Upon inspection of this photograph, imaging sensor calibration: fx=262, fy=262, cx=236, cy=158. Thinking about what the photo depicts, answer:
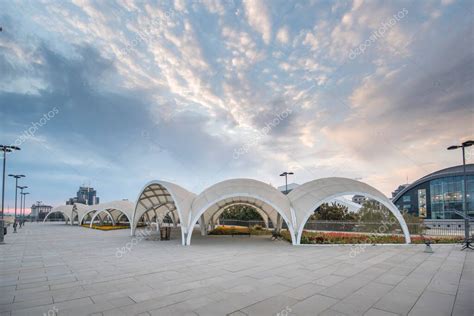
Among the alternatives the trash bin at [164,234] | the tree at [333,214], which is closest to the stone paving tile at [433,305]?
the trash bin at [164,234]

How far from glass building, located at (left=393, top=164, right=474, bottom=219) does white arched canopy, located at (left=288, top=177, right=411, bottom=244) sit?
31223 mm

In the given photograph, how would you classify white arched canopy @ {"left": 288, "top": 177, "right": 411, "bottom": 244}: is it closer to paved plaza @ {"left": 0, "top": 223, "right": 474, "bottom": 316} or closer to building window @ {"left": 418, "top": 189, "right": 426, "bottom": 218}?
paved plaza @ {"left": 0, "top": 223, "right": 474, "bottom": 316}

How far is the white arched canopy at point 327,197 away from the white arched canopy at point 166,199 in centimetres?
778

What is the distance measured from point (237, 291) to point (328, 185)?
13.4 meters

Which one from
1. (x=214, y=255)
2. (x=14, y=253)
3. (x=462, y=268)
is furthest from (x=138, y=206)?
(x=462, y=268)

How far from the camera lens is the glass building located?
4722 cm

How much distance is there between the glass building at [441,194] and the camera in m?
47.2

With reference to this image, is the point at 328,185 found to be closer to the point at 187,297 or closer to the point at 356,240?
the point at 356,240

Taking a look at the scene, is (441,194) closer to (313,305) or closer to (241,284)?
(241,284)

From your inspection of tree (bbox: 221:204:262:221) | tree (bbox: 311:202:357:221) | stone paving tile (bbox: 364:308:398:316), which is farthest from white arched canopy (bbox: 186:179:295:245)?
tree (bbox: 221:204:262:221)

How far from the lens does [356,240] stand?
1722 centimetres

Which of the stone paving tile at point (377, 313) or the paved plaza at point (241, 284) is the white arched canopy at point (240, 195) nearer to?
the paved plaza at point (241, 284)

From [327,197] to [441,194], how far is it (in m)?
47.2

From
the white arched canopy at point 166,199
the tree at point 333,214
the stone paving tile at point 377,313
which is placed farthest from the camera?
the tree at point 333,214
